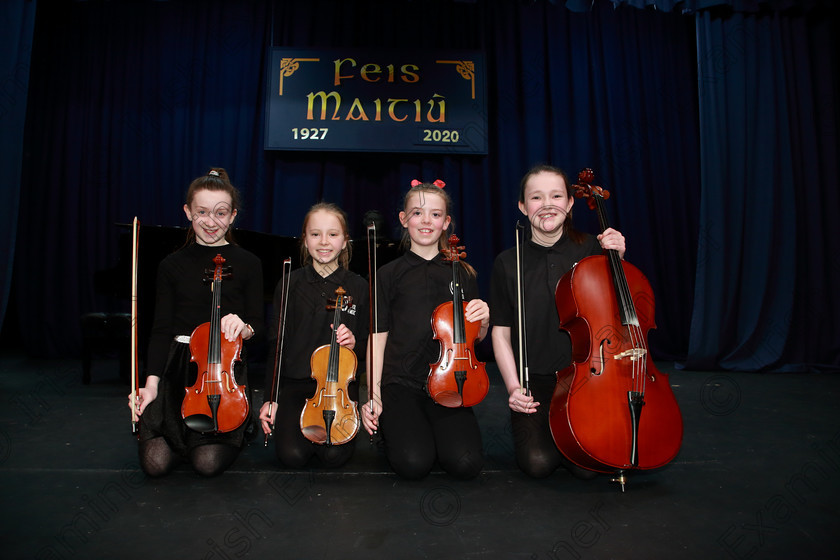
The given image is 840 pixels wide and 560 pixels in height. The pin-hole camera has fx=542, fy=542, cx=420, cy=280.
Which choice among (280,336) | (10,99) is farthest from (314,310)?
(10,99)

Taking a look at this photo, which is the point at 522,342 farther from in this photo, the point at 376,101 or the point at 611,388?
the point at 376,101

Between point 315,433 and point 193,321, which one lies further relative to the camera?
point 193,321

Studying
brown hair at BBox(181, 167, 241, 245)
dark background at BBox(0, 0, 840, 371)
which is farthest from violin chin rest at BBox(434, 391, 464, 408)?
dark background at BBox(0, 0, 840, 371)

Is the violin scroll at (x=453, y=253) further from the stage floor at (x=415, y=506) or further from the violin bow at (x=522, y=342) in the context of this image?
the stage floor at (x=415, y=506)

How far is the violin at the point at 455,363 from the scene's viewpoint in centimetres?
177

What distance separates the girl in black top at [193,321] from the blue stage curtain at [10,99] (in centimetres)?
301

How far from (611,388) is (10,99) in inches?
187

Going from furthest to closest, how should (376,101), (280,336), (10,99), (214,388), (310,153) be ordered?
(310,153), (376,101), (10,99), (280,336), (214,388)

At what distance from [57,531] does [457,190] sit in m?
3.85

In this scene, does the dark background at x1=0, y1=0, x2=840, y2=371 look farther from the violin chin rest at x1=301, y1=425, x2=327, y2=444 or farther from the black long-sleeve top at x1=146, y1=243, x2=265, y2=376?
the violin chin rest at x1=301, y1=425, x2=327, y2=444

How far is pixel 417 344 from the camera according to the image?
2.02m

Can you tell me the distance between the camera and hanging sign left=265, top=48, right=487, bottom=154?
14.7ft

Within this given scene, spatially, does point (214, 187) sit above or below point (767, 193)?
below

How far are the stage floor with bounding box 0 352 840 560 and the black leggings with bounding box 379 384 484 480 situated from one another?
57mm
